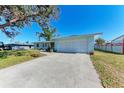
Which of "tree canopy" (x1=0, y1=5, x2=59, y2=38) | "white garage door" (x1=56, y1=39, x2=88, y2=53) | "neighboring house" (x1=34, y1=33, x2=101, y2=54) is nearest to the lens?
"tree canopy" (x1=0, y1=5, x2=59, y2=38)

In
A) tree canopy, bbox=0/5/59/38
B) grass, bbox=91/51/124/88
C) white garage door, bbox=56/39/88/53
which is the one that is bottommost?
grass, bbox=91/51/124/88

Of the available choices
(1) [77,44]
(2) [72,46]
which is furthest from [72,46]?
(1) [77,44]

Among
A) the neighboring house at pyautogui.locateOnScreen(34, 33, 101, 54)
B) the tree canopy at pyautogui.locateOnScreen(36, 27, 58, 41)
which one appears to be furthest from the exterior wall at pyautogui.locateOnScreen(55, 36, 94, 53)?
the tree canopy at pyautogui.locateOnScreen(36, 27, 58, 41)

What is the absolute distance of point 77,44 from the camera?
66.2 feet

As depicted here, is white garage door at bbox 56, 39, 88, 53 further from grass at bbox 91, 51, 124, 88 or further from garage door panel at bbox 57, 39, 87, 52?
grass at bbox 91, 51, 124, 88

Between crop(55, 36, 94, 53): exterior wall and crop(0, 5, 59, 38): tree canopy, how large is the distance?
278 inches

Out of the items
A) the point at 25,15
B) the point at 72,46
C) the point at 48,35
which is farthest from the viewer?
the point at 48,35

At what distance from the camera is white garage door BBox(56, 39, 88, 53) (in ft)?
62.6

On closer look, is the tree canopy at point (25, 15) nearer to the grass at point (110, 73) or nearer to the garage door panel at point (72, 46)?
the grass at point (110, 73)

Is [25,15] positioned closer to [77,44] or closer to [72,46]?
[77,44]


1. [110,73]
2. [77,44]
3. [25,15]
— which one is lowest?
[110,73]

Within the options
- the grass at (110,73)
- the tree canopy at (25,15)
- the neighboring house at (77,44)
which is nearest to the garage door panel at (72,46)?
the neighboring house at (77,44)

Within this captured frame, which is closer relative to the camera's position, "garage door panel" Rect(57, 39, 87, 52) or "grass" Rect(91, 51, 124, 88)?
"grass" Rect(91, 51, 124, 88)

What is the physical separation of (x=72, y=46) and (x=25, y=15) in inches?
433
